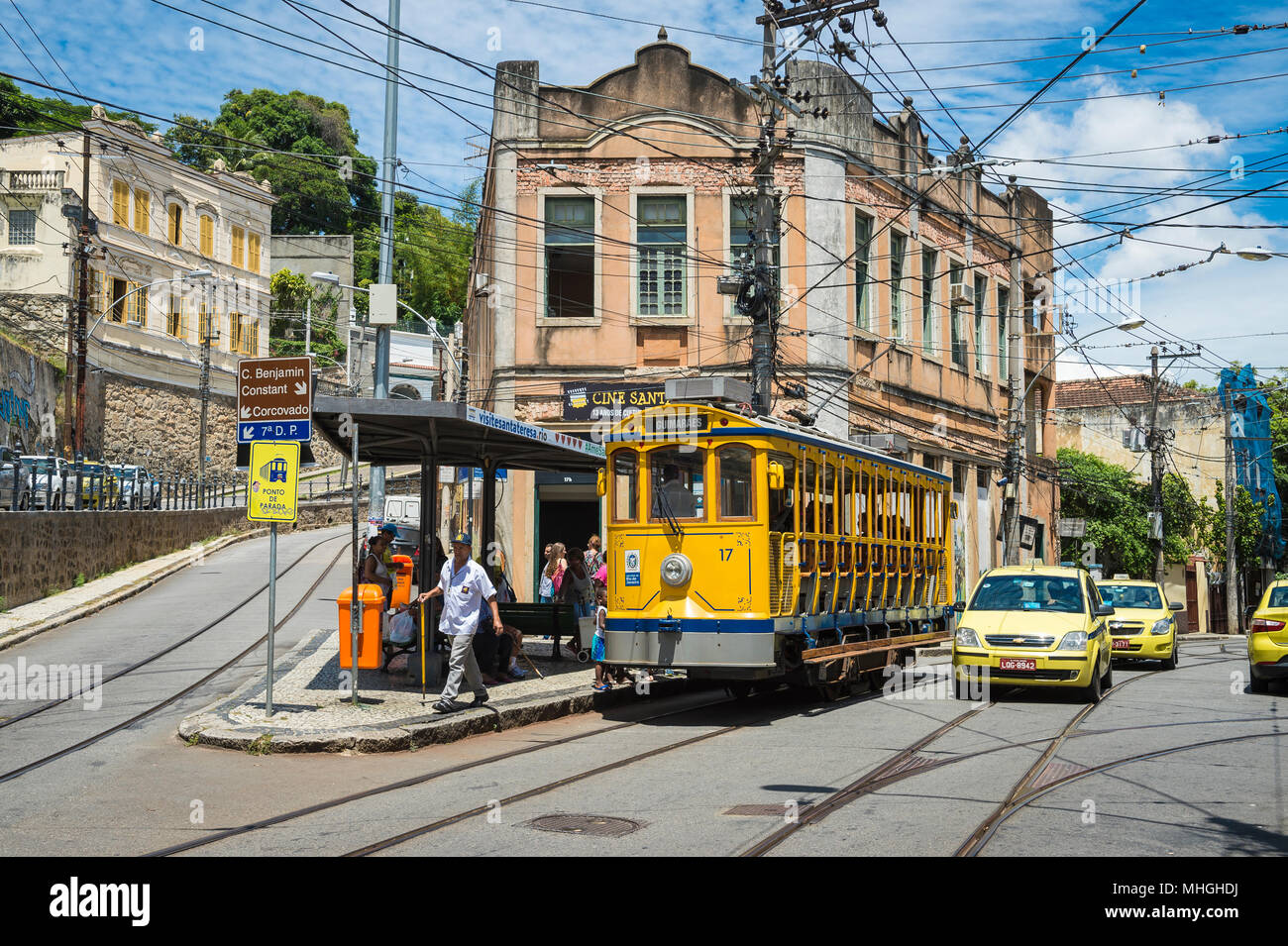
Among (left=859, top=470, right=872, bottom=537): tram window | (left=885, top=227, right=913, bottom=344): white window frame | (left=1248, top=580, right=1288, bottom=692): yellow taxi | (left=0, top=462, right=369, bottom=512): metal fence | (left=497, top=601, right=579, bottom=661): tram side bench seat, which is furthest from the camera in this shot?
(left=885, top=227, right=913, bottom=344): white window frame

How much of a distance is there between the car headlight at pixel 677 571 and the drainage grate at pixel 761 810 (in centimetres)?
500

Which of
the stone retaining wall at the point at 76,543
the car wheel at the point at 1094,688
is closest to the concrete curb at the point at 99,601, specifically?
the stone retaining wall at the point at 76,543

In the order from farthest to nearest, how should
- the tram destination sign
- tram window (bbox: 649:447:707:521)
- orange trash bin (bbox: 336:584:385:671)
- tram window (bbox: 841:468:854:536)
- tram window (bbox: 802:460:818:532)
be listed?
tram window (bbox: 841:468:854:536) < tram window (bbox: 802:460:818:532) < orange trash bin (bbox: 336:584:385:671) < tram window (bbox: 649:447:707:521) < the tram destination sign

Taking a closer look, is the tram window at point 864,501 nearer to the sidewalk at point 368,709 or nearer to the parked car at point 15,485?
the sidewalk at point 368,709

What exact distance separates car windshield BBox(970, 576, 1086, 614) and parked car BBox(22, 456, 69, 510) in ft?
61.5

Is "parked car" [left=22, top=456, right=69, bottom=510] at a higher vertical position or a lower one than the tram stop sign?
higher

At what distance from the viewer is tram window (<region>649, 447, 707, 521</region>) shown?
44.6ft

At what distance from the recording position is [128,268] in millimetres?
53094

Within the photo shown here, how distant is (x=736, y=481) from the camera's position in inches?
528

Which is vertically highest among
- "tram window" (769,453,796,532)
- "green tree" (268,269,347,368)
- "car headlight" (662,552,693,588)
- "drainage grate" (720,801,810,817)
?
"green tree" (268,269,347,368)

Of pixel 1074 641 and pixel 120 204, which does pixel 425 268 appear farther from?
pixel 1074 641

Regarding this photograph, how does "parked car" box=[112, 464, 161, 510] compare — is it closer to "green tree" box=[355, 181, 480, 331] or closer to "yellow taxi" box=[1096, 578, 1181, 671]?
"yellow taxi" box=[1096, 578, 1181, 671]

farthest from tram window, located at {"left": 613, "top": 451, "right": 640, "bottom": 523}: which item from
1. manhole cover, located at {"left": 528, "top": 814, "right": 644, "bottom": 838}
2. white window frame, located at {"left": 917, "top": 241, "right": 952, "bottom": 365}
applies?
white window frame, located at {"left": 917, "top": 241, "right": 952, "bottom": 365}

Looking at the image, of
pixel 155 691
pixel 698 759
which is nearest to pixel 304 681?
pixel 155 691
